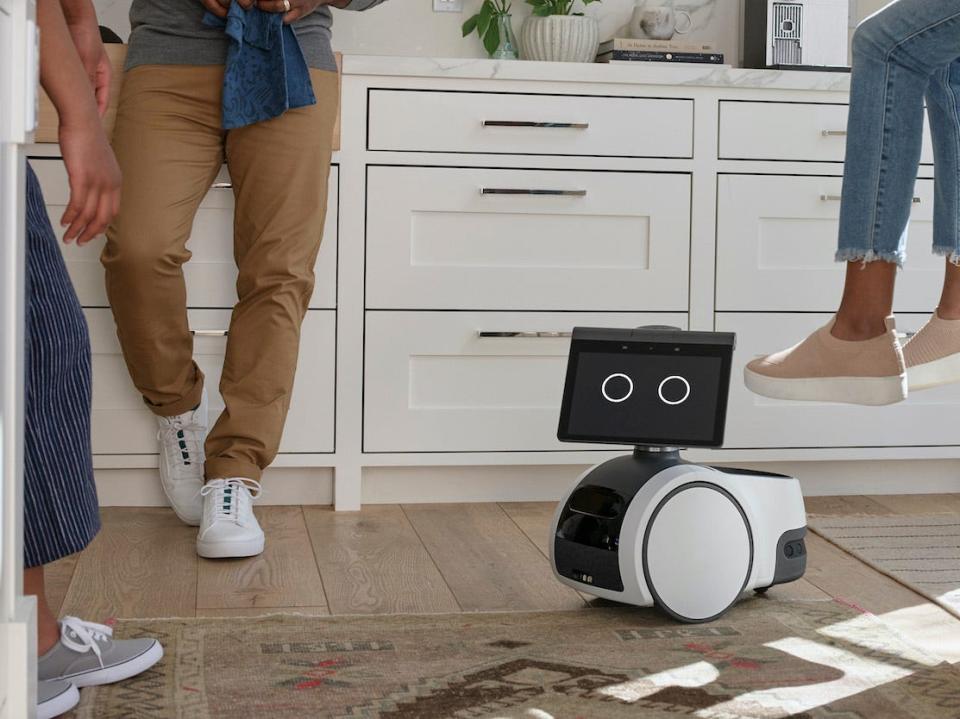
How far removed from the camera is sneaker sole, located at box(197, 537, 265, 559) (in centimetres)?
214

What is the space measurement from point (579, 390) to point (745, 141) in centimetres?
108

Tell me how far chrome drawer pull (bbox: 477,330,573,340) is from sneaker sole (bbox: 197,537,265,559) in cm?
71

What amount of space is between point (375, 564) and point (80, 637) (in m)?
0.73

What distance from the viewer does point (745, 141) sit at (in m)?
2.70

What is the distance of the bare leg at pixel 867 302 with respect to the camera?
169 centimetres

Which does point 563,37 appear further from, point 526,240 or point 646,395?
point 646,395

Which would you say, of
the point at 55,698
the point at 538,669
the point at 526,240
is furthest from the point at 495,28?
the point at 55,698

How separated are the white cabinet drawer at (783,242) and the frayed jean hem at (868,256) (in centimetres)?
103

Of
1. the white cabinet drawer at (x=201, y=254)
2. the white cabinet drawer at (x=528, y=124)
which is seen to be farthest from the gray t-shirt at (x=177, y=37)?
the white cabinet drawer at (x=528, y=124)

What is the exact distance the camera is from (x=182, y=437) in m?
2.46

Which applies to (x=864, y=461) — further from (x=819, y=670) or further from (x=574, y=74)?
(x=819, y=670)

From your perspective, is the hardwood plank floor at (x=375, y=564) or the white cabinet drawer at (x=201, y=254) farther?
the white cabinet drawer at (x=201, y=254)

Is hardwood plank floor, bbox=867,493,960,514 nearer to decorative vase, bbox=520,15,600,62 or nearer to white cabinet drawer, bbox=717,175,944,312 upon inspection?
white cabinet drawer, bbox=717,175,944,312

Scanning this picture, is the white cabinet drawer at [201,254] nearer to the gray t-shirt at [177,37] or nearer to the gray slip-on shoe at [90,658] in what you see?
the gray t-shirt at [177,37]
